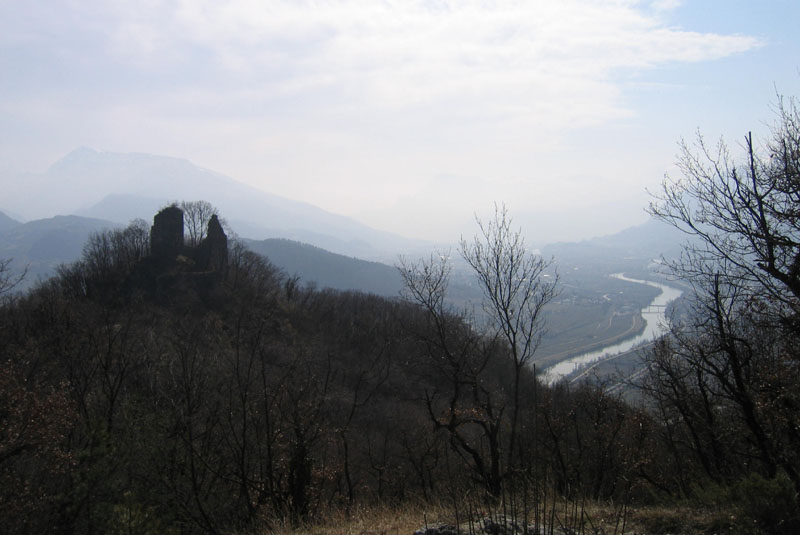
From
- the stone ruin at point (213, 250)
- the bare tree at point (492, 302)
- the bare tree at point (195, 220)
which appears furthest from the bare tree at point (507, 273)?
the bare tree at point (195, 220)

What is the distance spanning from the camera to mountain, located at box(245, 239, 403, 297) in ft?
451

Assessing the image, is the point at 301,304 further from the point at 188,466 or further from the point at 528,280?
the point at 528,280

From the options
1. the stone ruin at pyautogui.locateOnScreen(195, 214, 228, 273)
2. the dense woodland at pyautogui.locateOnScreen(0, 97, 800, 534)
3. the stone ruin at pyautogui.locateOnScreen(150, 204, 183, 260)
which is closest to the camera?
the dense woodland at pyautogui.locateOnScreen(0, 97, 800, 534)

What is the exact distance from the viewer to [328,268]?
147m

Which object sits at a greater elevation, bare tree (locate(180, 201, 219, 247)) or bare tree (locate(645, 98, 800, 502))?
bare tree (locate(180, 201, 219, 247))

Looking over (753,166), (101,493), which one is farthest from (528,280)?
(101,493)

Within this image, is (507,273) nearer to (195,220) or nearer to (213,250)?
(213,250)

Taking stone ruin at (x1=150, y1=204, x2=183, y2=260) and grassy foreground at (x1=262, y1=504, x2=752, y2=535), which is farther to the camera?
stone ruin at (x1=150, y1=204, x2=183, y2=260)

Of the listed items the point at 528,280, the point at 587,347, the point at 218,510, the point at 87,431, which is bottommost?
the point at 587,347

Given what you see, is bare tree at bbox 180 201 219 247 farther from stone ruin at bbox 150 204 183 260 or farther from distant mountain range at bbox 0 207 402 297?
distant mountain range at bbox 0 207 402 297

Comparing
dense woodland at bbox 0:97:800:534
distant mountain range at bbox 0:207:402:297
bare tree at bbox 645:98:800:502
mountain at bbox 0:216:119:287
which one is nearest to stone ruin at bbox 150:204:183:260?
dense woodland at bbox 0:97:800:534

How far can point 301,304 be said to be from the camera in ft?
191

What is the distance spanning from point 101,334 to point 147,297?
1034 inches

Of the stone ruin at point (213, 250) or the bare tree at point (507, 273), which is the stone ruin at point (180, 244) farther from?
the bare tree at point (507, 273)
